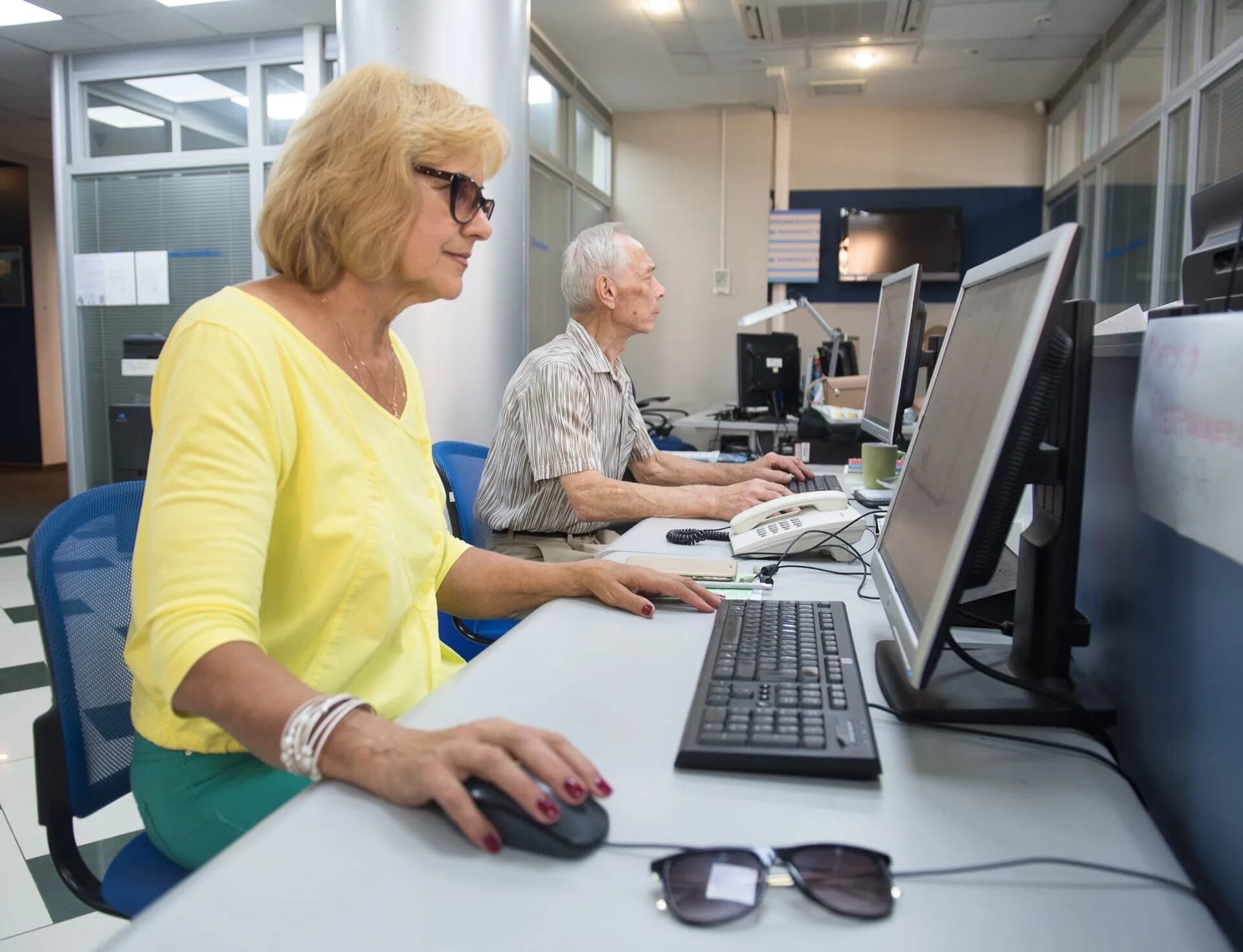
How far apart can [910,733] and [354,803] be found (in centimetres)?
50

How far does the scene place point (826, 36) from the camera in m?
5.76

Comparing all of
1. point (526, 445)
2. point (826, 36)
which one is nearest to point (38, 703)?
point (526, 445)

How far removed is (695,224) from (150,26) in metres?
4.16

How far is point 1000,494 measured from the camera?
0.69 m

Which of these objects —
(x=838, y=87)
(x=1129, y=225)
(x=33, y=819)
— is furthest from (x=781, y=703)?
(x=838, y=87)

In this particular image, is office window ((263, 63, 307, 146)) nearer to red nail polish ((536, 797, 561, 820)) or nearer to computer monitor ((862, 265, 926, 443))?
computer monitor ((862, 265, 926, 443))

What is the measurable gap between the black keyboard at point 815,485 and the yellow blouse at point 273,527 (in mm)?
1249

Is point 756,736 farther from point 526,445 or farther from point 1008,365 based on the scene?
point 526,445

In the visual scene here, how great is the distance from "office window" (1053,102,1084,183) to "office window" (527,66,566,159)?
3.69m

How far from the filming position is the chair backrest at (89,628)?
42.7 inches

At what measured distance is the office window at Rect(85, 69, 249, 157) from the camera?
18.5 ft

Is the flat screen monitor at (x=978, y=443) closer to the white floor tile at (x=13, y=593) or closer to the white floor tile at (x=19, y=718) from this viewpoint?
the white floor tile at (x=19, y=718)

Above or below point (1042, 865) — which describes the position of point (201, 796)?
below

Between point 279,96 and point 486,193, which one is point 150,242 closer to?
point 279,96
